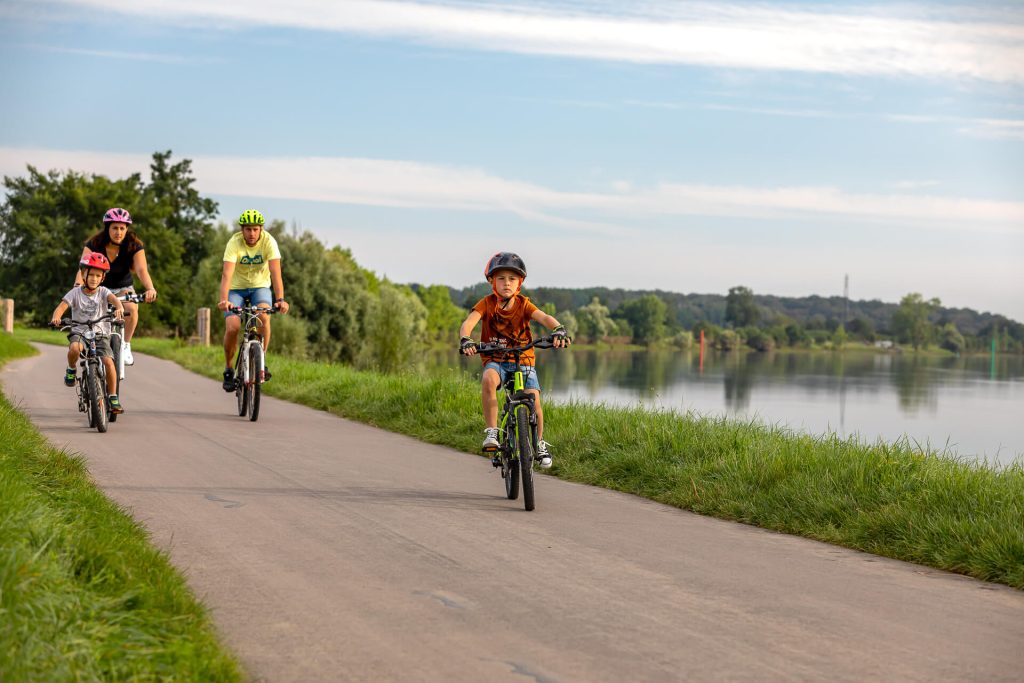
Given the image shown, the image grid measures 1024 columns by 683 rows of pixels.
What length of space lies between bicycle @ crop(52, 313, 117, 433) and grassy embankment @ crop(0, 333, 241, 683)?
4937 mm

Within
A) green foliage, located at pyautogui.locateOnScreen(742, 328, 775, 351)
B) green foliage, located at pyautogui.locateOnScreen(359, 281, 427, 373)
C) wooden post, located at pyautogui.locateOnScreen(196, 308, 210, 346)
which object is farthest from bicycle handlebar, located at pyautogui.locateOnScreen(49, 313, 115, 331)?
green foliage, located at pyautogui.locateOnScreen(742, 328, 775, 351)

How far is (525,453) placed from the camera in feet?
23.8

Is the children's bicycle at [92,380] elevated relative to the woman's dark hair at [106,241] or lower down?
lower down

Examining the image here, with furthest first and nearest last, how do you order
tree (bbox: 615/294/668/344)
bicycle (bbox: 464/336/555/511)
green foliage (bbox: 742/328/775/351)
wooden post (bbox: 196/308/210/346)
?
green foliage (bbox: 742/328/775/351), tree (bbox: 615/294/668/344), wooden post (bbox: 196/308/210/346), bicycle (bbox: 464/336/555/511)

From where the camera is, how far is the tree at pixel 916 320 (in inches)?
3925

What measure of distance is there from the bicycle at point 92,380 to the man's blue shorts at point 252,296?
2.00m

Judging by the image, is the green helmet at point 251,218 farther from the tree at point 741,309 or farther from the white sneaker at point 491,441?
the tree at point 741,309

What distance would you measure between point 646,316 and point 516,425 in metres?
103

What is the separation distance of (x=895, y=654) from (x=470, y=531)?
9.00 ft

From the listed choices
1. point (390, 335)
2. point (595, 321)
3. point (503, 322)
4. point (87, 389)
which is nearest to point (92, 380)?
point (87, 389)

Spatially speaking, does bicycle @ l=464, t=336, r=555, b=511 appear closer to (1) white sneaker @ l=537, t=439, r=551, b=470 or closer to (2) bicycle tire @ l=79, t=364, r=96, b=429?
(1) white sneaker @ l=537, t=439, r=551, b=470

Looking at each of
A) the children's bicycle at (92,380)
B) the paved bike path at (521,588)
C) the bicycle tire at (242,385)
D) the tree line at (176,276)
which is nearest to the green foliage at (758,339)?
the tree line at (176,276)

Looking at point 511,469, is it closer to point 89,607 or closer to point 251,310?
point 89,607

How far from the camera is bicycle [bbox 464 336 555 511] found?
7.39 m
